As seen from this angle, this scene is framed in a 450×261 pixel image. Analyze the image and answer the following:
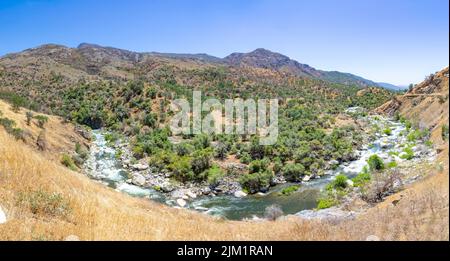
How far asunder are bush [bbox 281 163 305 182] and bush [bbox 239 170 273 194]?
2.89 m

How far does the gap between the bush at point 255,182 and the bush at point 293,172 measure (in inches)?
114

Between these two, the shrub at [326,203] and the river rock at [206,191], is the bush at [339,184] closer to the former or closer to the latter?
the shrub at [326,203]

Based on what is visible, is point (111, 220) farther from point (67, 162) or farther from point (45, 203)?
point (67, 162)

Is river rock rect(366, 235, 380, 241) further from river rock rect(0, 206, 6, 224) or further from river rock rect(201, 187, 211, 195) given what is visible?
river rock rect(201, 187, 211, 195)

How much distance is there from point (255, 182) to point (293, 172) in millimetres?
4911

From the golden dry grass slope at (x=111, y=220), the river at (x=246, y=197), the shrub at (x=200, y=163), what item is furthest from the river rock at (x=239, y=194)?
the golden dry grass slope at (x=111, y=220)

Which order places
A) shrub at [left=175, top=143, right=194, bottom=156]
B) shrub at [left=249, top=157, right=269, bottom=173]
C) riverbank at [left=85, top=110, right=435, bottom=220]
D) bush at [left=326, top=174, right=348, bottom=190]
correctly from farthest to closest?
shrub at [left=175, top=143, right=194, bottom=156], shrub at [left=249, top=157, right=269, bottom=173], bush at [left=326, top=174, right=348, bottom=190], riverbank at [left=85, top=110, right=435, bottom=220]

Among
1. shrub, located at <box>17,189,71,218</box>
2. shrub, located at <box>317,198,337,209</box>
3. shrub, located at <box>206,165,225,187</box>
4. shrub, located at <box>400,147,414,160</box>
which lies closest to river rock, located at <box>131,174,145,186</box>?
shrub, located at <box>206,165,225,187</box>

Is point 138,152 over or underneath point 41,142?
underneath

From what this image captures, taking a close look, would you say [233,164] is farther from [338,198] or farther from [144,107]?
[144,107]

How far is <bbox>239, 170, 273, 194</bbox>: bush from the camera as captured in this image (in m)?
36.9

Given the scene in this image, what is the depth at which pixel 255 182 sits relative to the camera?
121 feet

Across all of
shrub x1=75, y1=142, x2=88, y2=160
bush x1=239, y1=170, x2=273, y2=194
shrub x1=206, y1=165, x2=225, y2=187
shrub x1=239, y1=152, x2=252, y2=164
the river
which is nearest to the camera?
the river

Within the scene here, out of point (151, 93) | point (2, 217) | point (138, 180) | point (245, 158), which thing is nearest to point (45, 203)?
point (2, 217)
